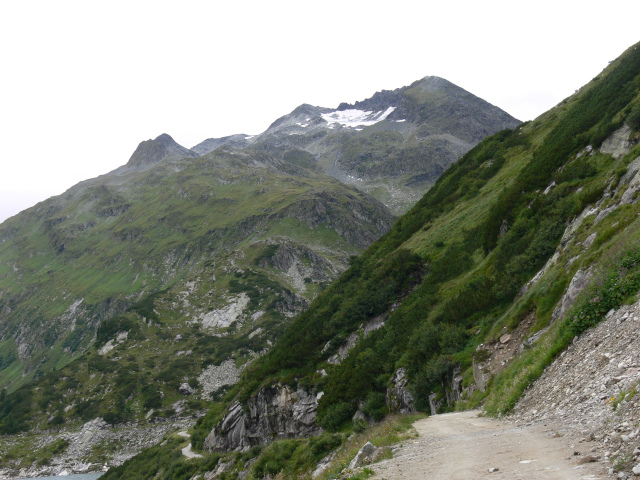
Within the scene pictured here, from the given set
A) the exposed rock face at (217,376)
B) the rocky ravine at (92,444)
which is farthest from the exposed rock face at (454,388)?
the exposed rock face at (217,376)

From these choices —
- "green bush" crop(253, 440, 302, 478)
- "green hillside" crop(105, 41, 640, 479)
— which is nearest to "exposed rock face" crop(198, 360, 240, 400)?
"green hillside" crop(105, 41, 640, 479)

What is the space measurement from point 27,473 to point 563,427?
118 meters

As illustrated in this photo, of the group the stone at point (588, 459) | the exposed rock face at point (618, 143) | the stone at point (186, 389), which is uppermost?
the exposed rock face at point (618, 143)

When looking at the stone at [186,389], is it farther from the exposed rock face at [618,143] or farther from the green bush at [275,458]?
the exposed rock face at [618,143]

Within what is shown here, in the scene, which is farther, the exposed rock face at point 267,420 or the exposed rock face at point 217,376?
the exposed rock face at point 217,376

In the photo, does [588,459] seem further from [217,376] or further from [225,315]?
[225,315]

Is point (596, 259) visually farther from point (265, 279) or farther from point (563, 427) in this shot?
point (265, 279)

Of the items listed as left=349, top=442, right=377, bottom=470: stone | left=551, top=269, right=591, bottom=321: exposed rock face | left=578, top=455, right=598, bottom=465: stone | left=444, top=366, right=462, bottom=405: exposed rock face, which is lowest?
left=444, top=366, right=462, bottom=405: exposed rock face

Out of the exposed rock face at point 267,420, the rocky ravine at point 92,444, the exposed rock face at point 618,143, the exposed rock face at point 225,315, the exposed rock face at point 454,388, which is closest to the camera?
the exposed rock face at point 454,388

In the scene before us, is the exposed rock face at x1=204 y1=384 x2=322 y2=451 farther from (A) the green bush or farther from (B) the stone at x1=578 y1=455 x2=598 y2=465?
(B) the stone at x1=578 y1=455 x2=598 y2=465

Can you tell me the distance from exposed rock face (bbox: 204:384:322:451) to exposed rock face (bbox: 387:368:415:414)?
9.74 m

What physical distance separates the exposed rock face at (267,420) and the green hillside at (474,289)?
8.6 inches

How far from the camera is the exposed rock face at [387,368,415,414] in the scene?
23250 millimetres

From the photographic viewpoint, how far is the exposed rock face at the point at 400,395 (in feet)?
76.3
